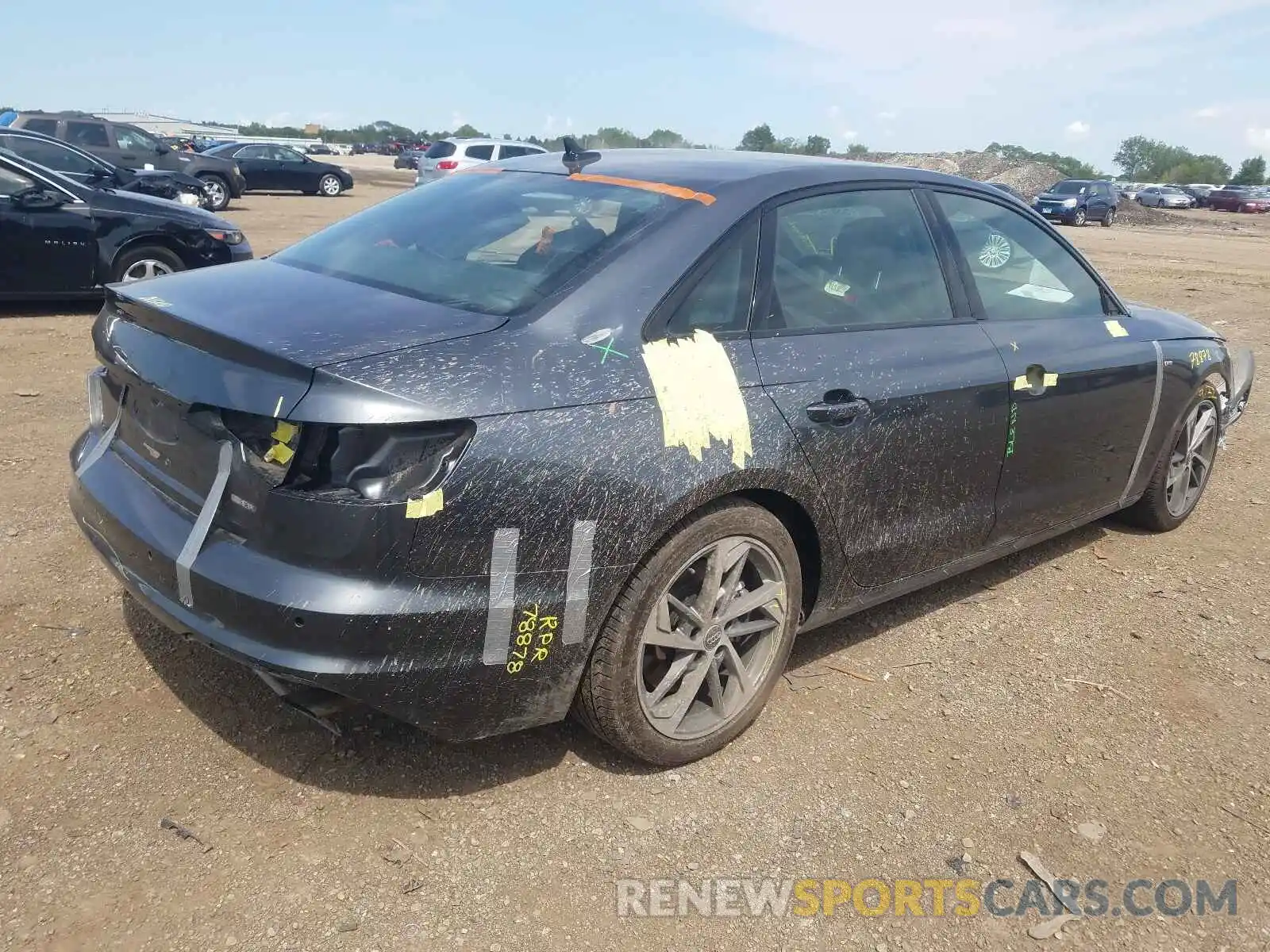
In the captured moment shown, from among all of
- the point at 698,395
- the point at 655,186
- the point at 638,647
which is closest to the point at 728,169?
the point at 655,186

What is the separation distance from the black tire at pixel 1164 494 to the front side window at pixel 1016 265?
2.86 feet

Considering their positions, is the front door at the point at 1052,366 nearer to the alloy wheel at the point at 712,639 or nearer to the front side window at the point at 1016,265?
the front side window at the point at 1016,265

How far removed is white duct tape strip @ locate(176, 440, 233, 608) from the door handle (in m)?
1.55

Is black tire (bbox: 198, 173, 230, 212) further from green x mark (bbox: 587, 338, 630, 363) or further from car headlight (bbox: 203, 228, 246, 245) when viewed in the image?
green x mark (bbox: 587, 338, 630, 363)

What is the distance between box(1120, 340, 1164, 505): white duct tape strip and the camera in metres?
4.27

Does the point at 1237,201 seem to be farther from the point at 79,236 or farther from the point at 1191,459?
the point at 79,236

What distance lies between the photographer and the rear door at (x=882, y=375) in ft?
9.58

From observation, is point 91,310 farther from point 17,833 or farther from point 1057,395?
point 1057,395

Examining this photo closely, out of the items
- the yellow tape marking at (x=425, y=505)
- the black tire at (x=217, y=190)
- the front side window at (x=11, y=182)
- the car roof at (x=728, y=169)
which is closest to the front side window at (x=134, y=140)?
the black tire at (x=217, y=190)

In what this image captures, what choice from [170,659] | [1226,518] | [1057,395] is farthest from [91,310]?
[1226,518]

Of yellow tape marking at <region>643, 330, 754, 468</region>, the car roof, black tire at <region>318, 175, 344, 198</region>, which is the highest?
the car roof

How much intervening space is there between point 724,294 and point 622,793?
1.41 metres

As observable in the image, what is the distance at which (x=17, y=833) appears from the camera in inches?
95.3

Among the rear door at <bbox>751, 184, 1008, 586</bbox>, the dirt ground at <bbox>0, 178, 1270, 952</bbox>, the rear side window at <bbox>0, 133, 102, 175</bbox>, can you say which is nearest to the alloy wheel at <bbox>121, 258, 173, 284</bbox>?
the rear side window at <bbox>0, 133, 102, 175</bbox>
